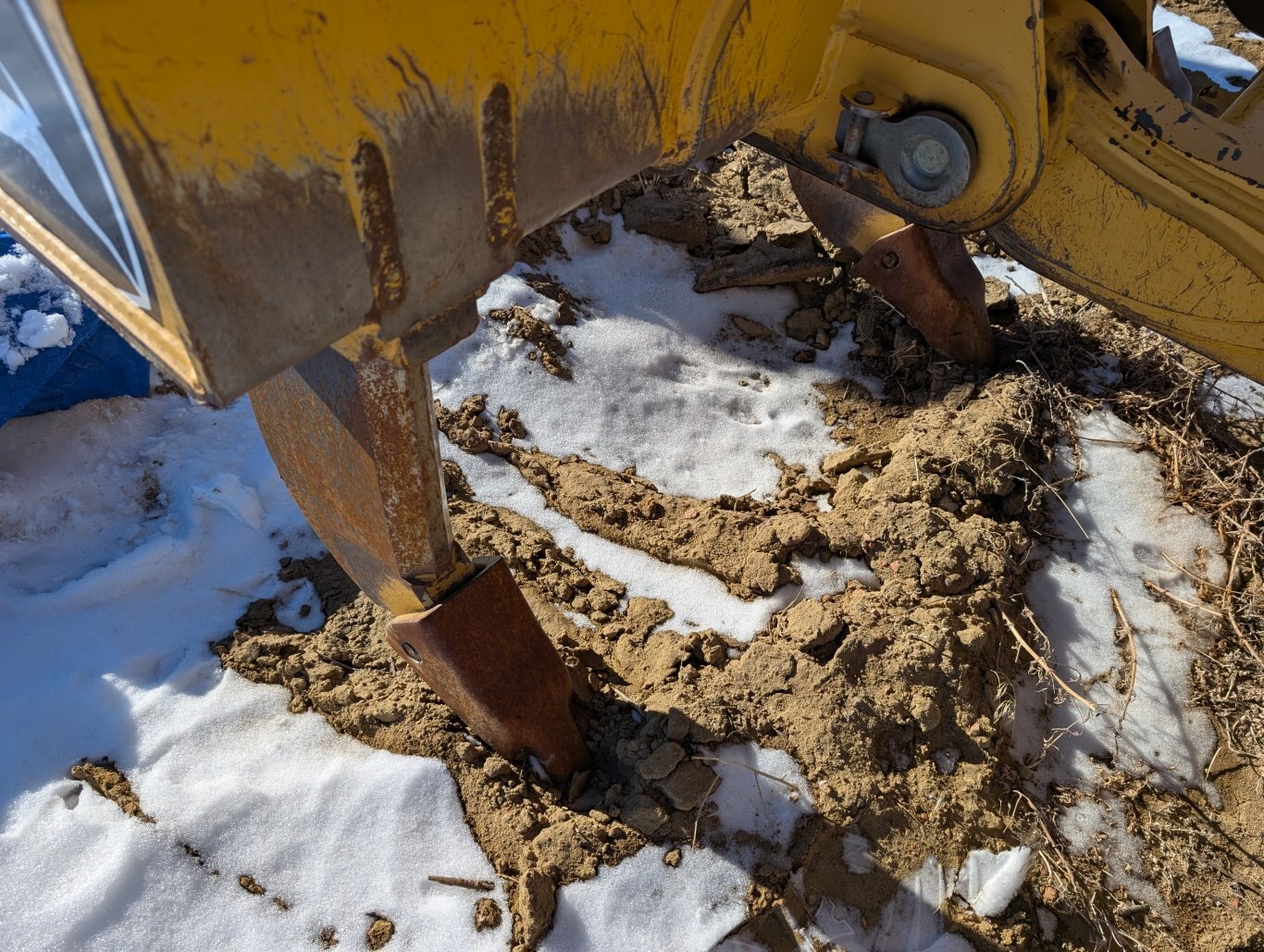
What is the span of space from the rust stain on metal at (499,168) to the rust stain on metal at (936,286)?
207 centimetres

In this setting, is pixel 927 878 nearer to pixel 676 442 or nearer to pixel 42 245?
pixel 676 442

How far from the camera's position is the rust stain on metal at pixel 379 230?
1.00 m

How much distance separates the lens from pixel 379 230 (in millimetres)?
1042

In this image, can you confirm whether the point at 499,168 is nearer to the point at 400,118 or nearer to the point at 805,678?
the point at 400,118

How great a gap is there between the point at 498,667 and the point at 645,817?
499mm

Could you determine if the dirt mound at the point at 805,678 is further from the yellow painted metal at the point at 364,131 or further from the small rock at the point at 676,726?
the yellow painted metal at the point at 364,131

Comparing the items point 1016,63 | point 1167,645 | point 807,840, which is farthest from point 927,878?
point 1016,63

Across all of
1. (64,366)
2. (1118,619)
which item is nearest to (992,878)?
(1118,619)

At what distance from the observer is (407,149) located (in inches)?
40.3

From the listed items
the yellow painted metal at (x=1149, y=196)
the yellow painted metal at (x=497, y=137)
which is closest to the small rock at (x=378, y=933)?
the yellow painted metal at (x=497, y=137)

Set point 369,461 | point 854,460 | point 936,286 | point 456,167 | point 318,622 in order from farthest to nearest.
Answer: point 936,286
point 854,460
point 318,622
point 369,461
point 456,167

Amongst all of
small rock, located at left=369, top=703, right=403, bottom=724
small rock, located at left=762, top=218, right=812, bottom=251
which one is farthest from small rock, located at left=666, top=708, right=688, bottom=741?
small rock, located at left=762, top=218, right=812, bottom=251

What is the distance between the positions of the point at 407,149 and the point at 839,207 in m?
2.30

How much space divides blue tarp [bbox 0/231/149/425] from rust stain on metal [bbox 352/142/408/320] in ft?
6.29
